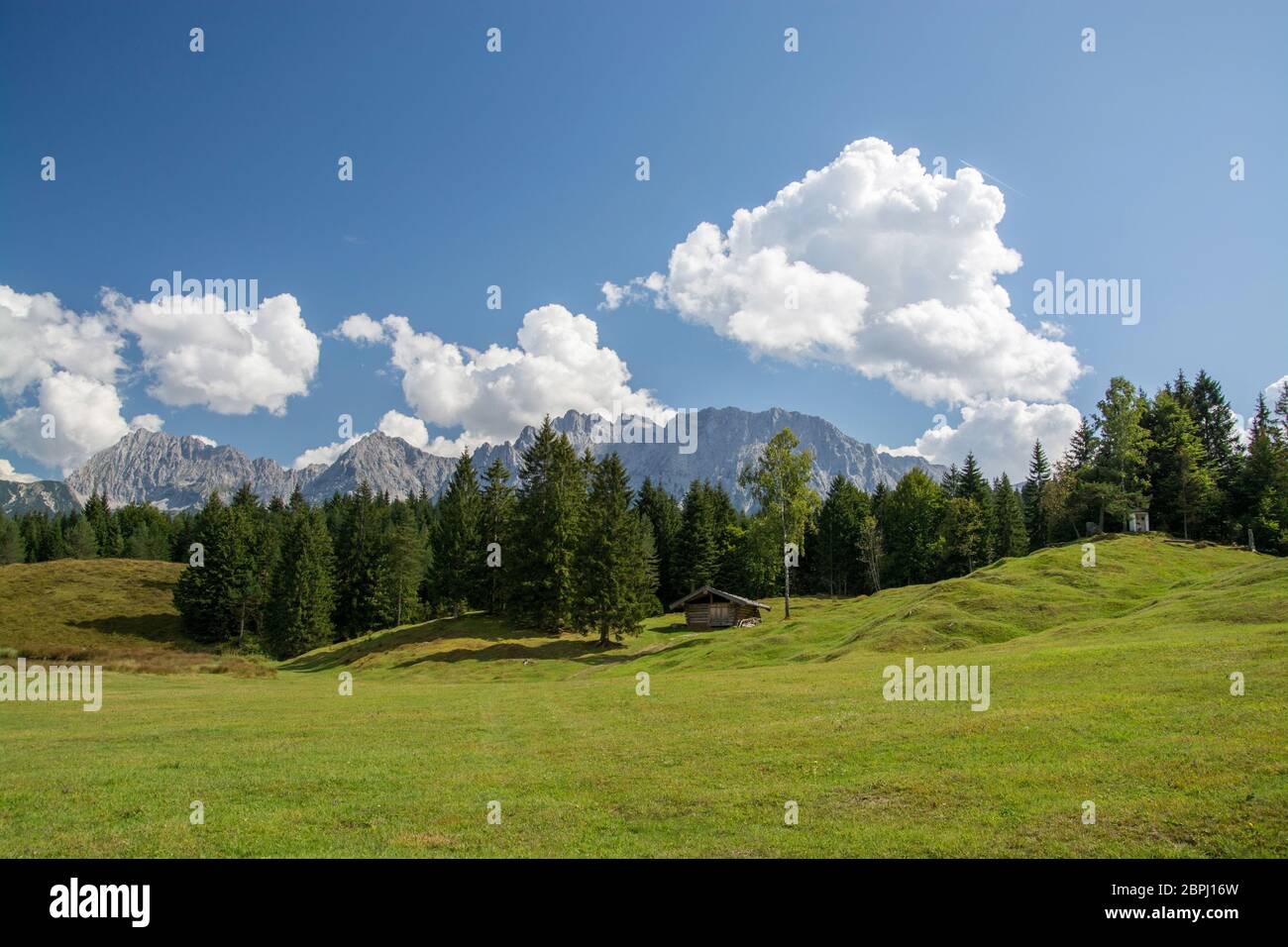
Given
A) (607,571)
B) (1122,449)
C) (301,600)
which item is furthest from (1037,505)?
(301,600)

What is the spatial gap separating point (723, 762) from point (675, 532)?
97.9 meters

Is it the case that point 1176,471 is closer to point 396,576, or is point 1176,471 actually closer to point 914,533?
point 914,533

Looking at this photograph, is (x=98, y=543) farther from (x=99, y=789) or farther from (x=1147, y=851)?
(x=1147, y=851)

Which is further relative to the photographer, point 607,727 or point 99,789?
point 607,727

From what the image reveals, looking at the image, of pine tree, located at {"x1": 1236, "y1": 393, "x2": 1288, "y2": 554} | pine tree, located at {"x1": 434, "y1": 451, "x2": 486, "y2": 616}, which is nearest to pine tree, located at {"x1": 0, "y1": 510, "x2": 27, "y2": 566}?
pine tree, located at {"x1": 434, "y1": 451, "x2": 486, "y2": 616}

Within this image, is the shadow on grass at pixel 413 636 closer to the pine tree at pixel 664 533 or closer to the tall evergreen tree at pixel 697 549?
the tall evergreen tree at pixel 697 549

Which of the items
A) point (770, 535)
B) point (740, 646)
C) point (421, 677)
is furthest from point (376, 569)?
point (740, 646)

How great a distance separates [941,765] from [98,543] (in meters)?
194

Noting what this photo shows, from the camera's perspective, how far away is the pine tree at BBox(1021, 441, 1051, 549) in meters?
114

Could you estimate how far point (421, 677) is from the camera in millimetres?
55312

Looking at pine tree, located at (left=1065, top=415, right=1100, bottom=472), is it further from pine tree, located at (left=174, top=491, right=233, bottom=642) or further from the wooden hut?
pine tree, located at (left=174, top=491, right=233, bottom=642)

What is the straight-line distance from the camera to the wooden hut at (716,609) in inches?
3248

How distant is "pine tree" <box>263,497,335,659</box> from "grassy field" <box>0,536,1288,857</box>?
4781 cm
